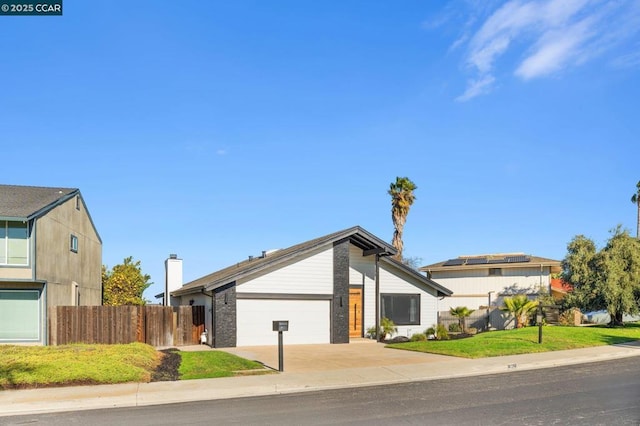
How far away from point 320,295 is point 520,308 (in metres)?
14.1

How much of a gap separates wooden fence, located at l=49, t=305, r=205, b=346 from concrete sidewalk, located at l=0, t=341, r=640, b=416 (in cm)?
961

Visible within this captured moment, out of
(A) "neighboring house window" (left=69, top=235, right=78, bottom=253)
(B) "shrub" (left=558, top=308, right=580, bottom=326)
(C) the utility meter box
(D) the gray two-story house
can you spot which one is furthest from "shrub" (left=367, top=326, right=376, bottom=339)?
(A) "neighboring house window" (left=69, top=235, right=78, bottom=253)

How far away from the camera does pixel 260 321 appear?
77.4 feet

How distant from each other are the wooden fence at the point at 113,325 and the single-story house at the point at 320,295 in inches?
73.5

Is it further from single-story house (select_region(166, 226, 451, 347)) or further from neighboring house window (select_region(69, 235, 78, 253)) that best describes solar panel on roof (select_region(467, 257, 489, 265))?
neighboring house window (select_region(69, 235, 78, 253))

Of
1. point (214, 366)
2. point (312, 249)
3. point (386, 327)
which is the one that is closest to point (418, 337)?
point (386, 327)

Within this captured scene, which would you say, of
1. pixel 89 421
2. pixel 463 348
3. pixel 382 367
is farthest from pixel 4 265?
pixel 463 348

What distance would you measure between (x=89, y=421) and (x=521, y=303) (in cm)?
2787

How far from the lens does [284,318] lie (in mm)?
24234

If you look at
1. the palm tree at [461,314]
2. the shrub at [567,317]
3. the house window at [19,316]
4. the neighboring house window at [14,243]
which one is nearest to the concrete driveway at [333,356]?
the house window at [19,316]

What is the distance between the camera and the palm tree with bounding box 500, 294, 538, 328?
105 ft

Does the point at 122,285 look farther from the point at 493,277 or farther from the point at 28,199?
the point at 493,277

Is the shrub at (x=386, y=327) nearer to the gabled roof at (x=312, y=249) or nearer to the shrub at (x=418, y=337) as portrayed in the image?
the shrub at (x=418, y=337)

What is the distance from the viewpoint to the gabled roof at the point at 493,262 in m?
36.3
